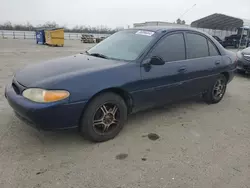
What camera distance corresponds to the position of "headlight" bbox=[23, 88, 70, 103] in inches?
103

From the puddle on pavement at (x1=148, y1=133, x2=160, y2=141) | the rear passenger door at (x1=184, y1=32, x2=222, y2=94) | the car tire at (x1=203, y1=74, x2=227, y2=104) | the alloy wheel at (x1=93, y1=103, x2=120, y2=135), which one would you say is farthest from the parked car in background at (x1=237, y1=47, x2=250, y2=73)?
the alloy wheel at (x1=93, y1=103, x2=120, y2=135)

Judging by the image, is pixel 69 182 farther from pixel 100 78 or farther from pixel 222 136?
pixel 222 136

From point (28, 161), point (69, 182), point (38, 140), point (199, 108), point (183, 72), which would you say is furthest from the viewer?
point (199, 108)

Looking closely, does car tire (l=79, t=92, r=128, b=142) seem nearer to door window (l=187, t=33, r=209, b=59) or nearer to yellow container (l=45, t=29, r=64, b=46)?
door window (l=187, t=33, r=209, b=59)

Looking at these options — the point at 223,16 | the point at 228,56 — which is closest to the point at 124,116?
the point at 228,56

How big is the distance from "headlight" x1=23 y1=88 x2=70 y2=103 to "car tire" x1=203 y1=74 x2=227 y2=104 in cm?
315

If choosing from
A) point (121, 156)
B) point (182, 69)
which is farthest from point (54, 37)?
point (121, 156)

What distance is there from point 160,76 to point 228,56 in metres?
2.23

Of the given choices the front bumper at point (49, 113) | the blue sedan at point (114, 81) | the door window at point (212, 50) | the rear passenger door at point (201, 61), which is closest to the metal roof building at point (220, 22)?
the door window at point (212, 50)

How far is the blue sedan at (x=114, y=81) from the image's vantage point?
8.84 feet

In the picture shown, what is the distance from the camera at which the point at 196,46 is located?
4.21m

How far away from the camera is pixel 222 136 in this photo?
3480mm

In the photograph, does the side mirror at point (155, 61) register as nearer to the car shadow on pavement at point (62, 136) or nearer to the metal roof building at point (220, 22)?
the car shadow on pavement at point (62, 136)

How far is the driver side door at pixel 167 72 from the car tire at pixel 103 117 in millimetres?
525
